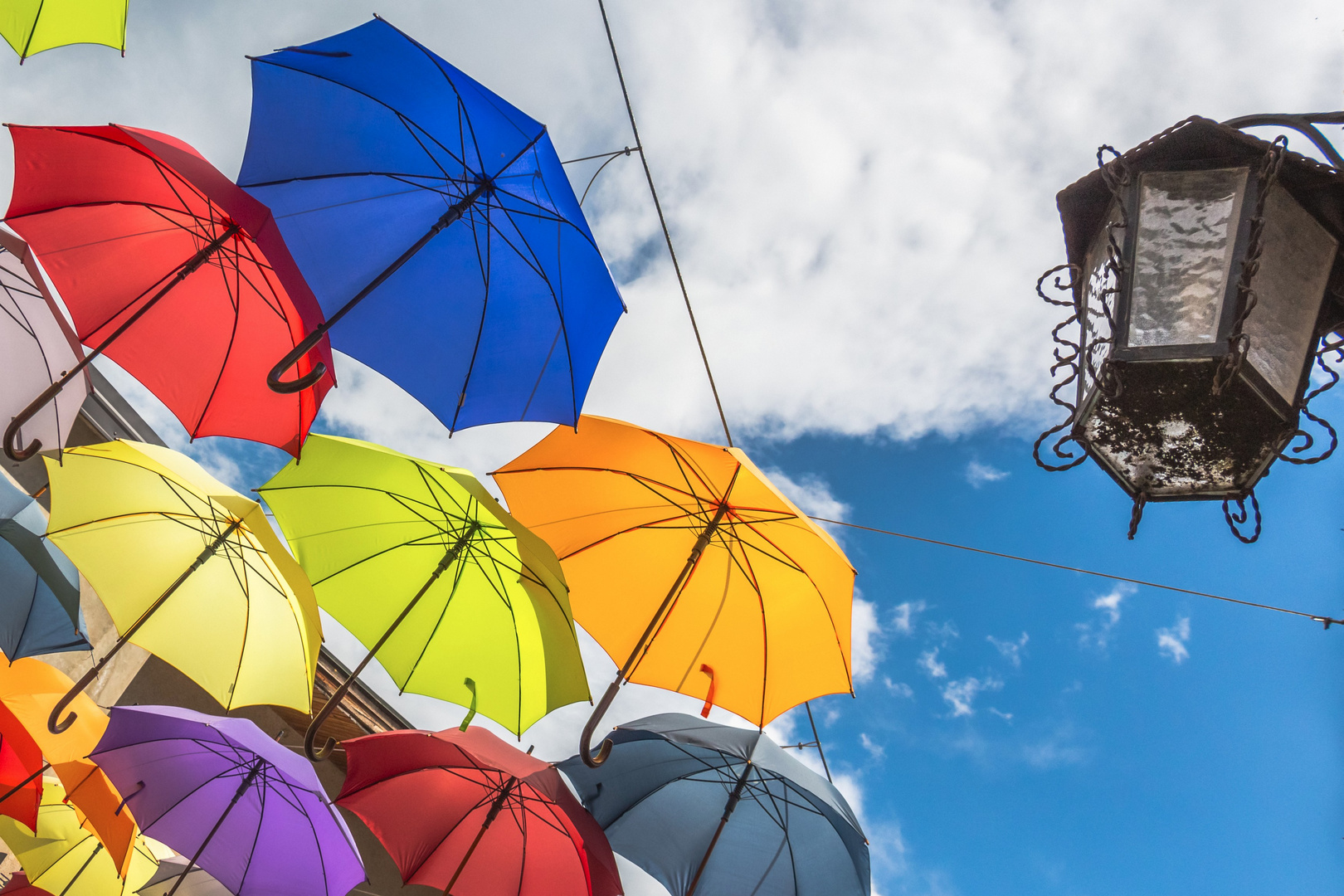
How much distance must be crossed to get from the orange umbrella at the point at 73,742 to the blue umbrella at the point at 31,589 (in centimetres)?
15

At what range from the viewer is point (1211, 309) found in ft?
5.98

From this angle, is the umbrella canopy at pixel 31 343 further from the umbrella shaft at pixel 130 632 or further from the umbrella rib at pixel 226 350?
the umbrella shaft at pixel 130 632

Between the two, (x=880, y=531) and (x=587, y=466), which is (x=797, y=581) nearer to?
(x=880, y=531)

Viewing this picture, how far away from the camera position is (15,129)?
11.7 feet

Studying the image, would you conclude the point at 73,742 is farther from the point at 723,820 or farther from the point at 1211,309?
the point at 1211,309

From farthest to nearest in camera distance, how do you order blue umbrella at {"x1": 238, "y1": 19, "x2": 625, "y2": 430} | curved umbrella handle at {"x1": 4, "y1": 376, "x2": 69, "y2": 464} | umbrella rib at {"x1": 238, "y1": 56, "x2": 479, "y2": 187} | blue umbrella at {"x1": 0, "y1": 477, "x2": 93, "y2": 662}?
blue umbrella at {"x1": 0, "y1": 477, "x2": 93, "y2": 662} → blue umbrella at {"x1": 238, "y1": 19, "x2": 625, "y2": 430} → umbrella rib at {"x1": 238, "y1": 56, "x2": 479, "y2": 187} → curved umbrella handle at {"x1": 4, "y1": 376, "x2": 69, "y2": 464}

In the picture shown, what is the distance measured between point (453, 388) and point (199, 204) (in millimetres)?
2004

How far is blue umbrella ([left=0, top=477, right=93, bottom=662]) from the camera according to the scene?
405 cm

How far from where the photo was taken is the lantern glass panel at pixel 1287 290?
1.82m

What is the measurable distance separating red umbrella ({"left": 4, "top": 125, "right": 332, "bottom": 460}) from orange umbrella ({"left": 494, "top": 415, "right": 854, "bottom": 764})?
5.20ft

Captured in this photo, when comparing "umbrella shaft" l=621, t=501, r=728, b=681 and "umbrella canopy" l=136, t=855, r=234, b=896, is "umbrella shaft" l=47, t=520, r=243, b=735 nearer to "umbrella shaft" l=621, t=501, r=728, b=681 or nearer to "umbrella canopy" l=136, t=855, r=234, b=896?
"umbrella canopy" l=136, t=855, r=234, b=896

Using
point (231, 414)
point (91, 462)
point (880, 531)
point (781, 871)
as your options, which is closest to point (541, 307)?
point (231, 414)

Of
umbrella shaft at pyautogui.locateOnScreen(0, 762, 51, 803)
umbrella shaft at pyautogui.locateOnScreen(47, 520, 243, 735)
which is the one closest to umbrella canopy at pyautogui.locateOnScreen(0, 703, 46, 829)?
umbrella shaft at pyautogui.locateOnScreen(0, 762, 51, 803)

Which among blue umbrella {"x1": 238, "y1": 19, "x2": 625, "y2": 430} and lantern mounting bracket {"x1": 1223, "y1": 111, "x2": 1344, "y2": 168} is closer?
lantern mounting bracket {"x1": 1223, "y1": 111, "x2": 1344, "y2": 168}
